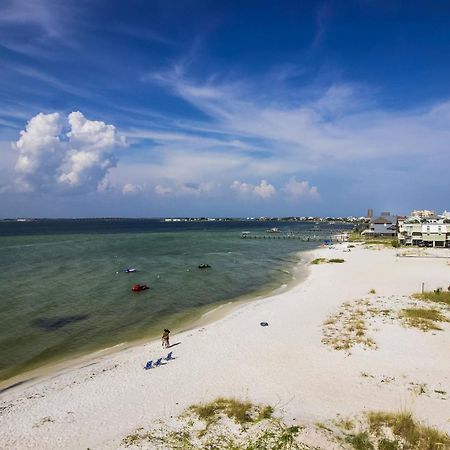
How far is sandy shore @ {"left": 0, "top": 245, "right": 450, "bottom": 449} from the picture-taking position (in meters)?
16.7

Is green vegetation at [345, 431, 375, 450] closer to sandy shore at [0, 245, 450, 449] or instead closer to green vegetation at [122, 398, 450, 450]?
green vegetation at [122, 398, 450, 450]

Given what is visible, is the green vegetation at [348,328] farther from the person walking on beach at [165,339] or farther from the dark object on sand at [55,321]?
the dark object on sand at [55,321]

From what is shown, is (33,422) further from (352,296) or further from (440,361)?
(352,296)

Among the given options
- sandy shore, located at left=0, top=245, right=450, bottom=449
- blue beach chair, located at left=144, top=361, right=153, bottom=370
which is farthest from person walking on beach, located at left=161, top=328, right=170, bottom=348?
blue beach chair, located at left=144, top=361, right=153, bottom=370

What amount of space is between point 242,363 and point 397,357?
10.1m

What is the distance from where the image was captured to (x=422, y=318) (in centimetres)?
3041

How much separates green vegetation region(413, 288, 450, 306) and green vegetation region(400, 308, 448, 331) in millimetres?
4803

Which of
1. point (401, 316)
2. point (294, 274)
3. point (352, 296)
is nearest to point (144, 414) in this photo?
point (401, 316)

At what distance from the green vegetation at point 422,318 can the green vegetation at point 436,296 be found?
480 cm

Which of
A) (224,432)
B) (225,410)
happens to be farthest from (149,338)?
(224,432)

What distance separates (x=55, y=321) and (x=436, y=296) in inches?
1538

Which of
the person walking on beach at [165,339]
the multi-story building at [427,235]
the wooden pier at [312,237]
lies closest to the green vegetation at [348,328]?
the person walking on beach at [165,339]

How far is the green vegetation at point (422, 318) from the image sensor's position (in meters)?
28.6

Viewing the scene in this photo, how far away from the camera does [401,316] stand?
31.4 metres
